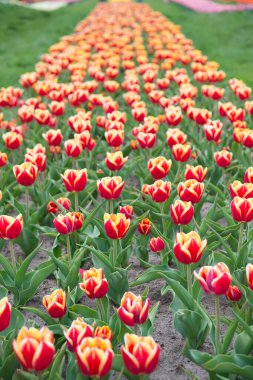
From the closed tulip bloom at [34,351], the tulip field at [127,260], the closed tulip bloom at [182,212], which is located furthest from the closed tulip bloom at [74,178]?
the closed tulip bloom at [34,351]

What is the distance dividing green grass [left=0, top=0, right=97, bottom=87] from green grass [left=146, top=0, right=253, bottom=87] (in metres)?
3.68

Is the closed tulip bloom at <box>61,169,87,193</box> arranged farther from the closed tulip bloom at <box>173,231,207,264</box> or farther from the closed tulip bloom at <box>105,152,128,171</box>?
the closed tulip bloom at <box>173,231,207,264</box>

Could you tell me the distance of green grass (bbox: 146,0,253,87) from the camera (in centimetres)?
1048

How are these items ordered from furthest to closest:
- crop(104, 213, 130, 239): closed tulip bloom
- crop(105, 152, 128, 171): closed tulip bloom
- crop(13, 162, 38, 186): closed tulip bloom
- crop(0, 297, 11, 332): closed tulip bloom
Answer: crop(105, 152, 128, 171): closed tulip bloom < crop(13, 162, 38, 186): closed tulip bloom < crop(104, 213, 130, 239): closed tulip bloom < crop(0, 297, 11, 332): closed tulip bloom

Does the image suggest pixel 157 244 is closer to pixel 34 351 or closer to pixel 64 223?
pixel 64 223

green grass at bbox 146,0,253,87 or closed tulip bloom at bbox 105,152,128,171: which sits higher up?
closed tulip bloom at bbox 105,152,128,171

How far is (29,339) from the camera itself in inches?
71.5

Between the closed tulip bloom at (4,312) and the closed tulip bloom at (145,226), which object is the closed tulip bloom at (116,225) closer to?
the closed tulip bloom at (145,226)

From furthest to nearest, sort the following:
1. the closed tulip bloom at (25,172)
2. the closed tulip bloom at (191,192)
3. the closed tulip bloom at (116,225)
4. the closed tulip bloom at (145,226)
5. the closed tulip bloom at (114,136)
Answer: the closed tulip bloom at (114,136)
the closed tulip bloom at (25,172)
the closed tulip bloom at (145,226)
the closed tulip bloom at (191,192)
the closed tulip bloom at (116,225)

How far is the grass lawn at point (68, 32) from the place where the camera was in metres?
10.8

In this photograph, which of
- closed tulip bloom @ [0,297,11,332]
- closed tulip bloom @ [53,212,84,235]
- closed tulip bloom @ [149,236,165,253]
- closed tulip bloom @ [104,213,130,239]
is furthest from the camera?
closed tulip bloom @ [149,236,165,253]

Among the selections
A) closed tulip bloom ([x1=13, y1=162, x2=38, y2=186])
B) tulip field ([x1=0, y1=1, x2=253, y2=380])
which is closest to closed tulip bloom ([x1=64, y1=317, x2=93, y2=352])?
tulip field ([x1=0, y1=1, x2=253, y2=380])

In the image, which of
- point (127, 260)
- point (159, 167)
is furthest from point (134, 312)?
point (159, 167)

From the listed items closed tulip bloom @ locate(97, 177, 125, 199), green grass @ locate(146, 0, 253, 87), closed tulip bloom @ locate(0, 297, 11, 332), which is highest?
closed tulip bloom @ locate(0, 297, 11, 332)
